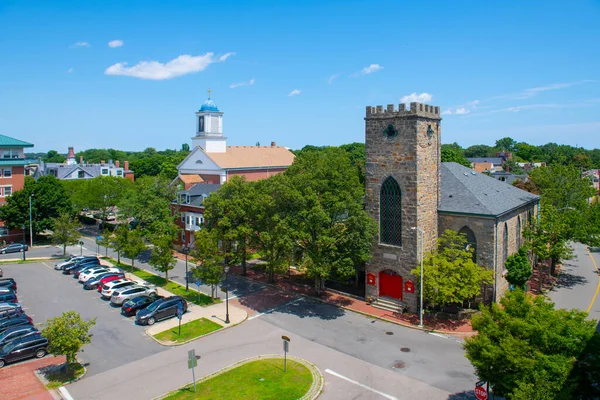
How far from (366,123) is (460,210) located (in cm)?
883

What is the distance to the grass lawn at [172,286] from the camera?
108ft

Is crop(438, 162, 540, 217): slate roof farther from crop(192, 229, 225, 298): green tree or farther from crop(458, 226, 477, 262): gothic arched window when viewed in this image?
crop(192, 229, 225, 298): green tree

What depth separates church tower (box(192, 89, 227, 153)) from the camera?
69688 mm

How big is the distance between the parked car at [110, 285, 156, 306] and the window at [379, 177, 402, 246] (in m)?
17.9

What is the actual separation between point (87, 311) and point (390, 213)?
74.0 feet

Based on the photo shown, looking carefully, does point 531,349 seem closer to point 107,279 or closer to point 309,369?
point 309,369

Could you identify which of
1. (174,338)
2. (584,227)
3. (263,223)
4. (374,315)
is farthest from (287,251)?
(584,227)

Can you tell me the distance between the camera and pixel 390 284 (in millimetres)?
30469

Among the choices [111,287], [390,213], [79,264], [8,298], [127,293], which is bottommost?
[8,298]

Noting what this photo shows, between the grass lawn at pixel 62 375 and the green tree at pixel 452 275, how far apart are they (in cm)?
2008

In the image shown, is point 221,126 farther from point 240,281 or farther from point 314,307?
point 314,307

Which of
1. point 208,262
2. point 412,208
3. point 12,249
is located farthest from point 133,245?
point 412,208

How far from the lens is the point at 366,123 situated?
3045 centimetres

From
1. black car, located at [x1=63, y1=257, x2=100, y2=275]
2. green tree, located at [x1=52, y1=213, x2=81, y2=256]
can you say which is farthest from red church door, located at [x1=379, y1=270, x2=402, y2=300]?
green tree, located at [x1=52, y1=213, x2=81, y2=256]
